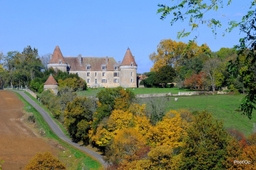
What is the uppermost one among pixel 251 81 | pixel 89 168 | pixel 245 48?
pixel 245 48

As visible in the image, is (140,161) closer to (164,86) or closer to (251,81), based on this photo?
(251,81)

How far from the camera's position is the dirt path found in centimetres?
3879

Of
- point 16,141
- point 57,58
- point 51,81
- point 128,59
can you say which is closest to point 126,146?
point 16,141

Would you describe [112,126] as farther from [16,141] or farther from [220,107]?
[220,107]

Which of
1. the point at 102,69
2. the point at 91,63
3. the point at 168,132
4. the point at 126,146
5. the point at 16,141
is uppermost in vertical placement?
the point at 91,63

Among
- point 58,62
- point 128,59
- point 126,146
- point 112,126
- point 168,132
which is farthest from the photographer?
point 128,59

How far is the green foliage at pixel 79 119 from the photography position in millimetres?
48094

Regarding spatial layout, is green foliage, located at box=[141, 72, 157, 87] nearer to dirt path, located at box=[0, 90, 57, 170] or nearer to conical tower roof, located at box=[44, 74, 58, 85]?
conical tower roof, located at box=[44, 74, 58, 85]

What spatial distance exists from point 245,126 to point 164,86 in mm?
49682

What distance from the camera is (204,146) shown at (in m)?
26.9

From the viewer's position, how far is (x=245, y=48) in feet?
22.7

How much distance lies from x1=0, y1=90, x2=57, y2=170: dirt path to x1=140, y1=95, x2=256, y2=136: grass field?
40.3 feet

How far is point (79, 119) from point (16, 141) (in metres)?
6.69

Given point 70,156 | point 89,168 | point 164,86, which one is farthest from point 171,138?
point 164,86
